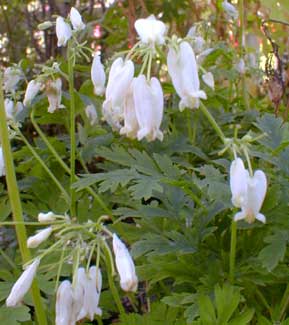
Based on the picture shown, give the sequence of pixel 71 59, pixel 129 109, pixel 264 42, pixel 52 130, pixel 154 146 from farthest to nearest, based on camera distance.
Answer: pixel 264 42, pixel 52 130, pixel 154 146, pixel 71 59, pixel 129 109

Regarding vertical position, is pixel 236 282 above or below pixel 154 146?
below

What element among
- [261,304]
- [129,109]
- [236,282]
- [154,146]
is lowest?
[261,304]

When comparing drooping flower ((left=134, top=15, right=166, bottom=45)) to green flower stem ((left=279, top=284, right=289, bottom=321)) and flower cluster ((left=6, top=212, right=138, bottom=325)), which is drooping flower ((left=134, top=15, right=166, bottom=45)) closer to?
flower cluster ((left=6, top=212, right=138, bottom=325))

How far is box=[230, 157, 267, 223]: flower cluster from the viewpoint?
110cm

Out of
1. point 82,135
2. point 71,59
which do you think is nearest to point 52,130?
point 82,135

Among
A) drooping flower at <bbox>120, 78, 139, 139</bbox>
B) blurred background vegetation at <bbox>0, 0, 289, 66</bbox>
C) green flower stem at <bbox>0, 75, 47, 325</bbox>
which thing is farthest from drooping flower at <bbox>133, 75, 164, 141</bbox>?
blurred background vegetation at <bbox>0, 0, 289, 66</bbox>

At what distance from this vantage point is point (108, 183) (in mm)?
1406

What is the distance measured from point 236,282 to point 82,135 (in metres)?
0.81

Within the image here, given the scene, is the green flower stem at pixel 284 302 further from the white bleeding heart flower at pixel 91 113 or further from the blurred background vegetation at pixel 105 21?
the blurred background vegetation at pixel 105 21

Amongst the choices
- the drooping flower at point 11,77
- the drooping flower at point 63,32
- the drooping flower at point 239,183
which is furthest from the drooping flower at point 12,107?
the drooping flower at point 239,183

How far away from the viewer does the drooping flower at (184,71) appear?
1139 mm

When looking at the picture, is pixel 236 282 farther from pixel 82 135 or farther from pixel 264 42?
pixel 264 42

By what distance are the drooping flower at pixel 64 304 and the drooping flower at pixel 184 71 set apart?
43 cm

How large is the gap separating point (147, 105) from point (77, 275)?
363mm
